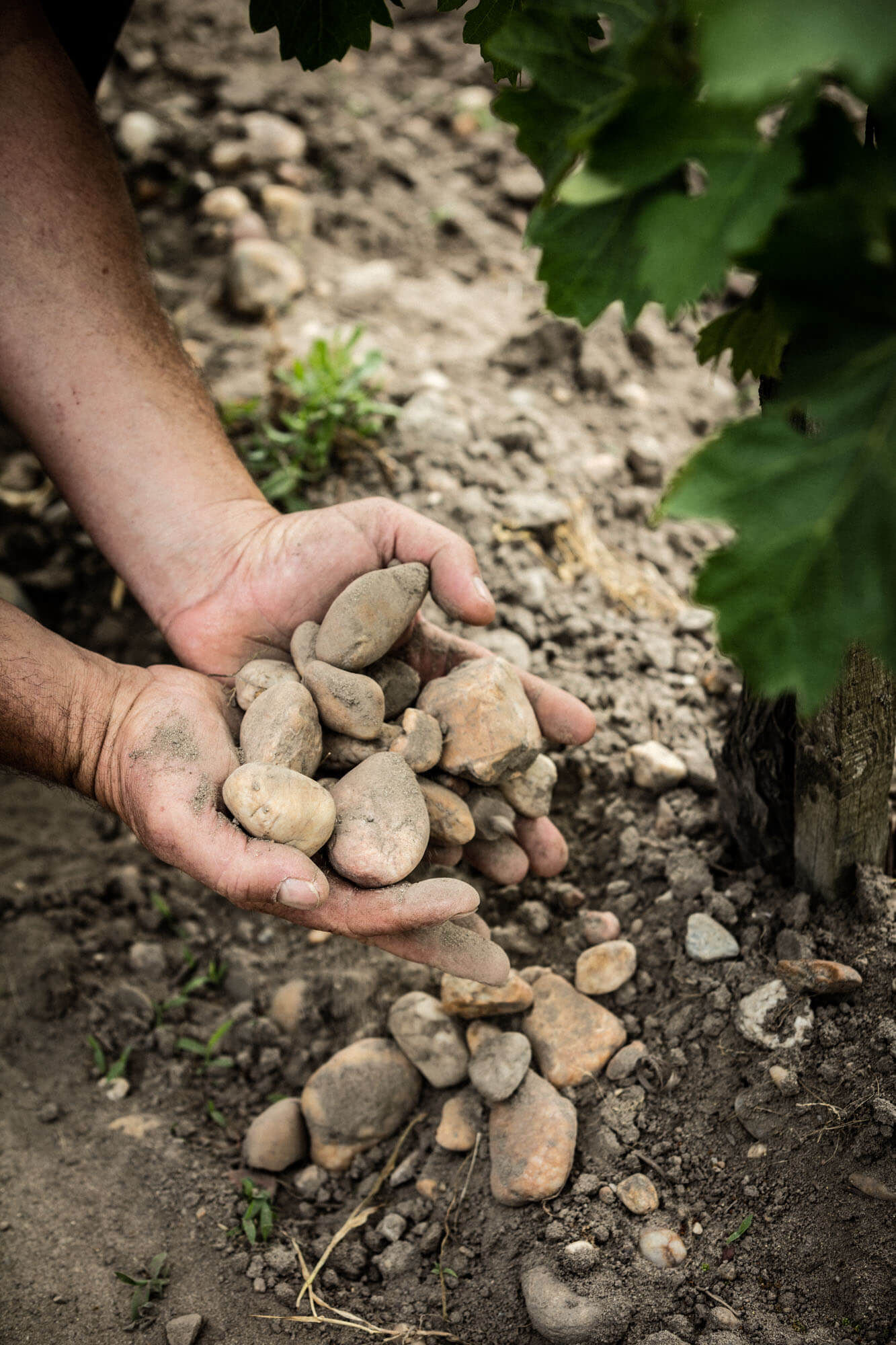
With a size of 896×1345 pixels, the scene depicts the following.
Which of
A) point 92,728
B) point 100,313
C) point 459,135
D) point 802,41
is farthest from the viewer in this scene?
point 459,135

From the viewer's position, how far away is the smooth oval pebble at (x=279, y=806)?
1.87 metres

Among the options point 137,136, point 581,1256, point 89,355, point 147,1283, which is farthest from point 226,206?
point 581,1256

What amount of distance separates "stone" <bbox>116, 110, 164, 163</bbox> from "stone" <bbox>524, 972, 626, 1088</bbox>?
4.11m

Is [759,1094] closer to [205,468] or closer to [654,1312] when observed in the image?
[654,1312]

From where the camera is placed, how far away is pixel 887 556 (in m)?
1.01

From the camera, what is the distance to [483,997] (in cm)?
209

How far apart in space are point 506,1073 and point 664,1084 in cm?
34

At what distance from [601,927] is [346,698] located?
34.0 inches

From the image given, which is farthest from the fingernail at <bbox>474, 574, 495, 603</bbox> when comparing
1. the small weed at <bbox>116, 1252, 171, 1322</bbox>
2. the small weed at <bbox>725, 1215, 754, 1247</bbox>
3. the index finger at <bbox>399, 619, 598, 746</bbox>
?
the small weed at <bbox>116, 1252, 171, 1322</bbox>

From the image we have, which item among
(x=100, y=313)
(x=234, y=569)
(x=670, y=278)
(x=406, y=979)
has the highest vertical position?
(x=670, y=278)

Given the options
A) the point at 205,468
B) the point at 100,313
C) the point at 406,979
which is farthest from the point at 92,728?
the point at 100,313

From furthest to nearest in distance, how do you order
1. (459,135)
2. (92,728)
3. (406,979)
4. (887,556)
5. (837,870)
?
(459,135) < (406,979) < (92,728) < (837,870) < (887,556)

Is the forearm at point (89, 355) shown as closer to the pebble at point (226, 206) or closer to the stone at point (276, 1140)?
the stone at point (276, 1140)

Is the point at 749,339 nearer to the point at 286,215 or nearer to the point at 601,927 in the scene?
the point at 601,927
